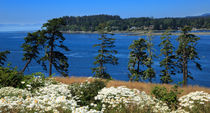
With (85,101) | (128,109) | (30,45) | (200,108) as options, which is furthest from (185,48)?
(128,109)

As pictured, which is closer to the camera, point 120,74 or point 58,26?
point 58,26

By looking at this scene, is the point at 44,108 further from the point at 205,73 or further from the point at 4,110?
the point at 205,73

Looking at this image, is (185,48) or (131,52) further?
(185,48)

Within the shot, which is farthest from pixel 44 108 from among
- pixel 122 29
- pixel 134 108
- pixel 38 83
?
pixel 122 29

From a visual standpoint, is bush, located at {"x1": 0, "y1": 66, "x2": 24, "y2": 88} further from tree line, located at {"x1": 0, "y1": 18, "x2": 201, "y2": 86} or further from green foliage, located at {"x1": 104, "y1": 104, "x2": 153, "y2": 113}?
tree line, located at {"x1": 0, "y1": 18, "x2": 201, "y2": 86}

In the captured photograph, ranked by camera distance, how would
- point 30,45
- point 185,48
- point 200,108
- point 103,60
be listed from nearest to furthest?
point 200,108 → point 30,45 → point 185,48 → point 103,60

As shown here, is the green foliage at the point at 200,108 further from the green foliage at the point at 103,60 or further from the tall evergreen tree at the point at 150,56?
the green foliage at the point at 103,60

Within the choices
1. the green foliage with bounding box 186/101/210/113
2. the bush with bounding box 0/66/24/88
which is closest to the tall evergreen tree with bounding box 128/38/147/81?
the bush with bounding box 0/66/24/88

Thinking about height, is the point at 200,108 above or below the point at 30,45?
below

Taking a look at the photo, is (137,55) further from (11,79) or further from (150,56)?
(11,79)

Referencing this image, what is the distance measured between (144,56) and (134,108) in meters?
27.1

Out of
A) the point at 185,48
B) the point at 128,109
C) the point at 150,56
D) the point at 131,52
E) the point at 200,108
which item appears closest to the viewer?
the point at 128,109

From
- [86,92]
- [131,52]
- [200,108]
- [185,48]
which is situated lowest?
[131,52]

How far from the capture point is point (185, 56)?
3281 cm
